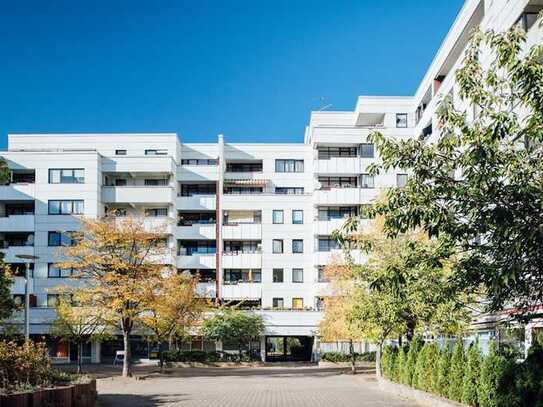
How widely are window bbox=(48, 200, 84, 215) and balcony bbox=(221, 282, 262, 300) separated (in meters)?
14.0

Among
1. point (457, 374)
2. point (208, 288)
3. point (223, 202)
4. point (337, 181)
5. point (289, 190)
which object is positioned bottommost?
point (457, 374)

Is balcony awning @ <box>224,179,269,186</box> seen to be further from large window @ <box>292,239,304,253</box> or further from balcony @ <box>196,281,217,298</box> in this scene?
balcony @ <box>196,281,217,298</box>

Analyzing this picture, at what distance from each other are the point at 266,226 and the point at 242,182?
17.0 feet

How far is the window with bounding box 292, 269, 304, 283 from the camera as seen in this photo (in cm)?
6569

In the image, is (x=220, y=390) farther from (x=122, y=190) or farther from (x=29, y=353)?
(x=122, y=190)

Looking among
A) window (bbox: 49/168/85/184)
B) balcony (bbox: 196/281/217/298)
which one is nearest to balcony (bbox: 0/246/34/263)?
window (bbox: 49/168/85/184)

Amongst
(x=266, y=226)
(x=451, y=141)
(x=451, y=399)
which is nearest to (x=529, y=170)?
(x=451, y=141)

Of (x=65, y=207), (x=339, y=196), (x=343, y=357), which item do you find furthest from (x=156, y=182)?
(x=343, y=357)

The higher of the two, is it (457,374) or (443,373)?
(457,374)

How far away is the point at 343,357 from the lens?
2271 inches

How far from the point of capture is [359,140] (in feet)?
217

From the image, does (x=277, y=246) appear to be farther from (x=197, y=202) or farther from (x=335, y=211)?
(x=197, y=202)

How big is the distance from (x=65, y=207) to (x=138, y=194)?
6.14 meters

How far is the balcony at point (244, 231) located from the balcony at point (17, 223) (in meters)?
16.4
